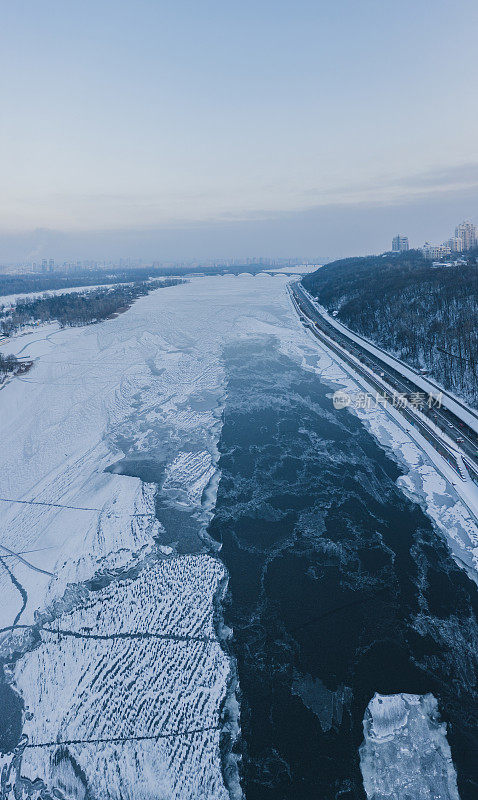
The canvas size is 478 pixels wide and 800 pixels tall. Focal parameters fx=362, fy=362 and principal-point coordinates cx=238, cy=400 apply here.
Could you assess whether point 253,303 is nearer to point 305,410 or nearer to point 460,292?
point 460,292

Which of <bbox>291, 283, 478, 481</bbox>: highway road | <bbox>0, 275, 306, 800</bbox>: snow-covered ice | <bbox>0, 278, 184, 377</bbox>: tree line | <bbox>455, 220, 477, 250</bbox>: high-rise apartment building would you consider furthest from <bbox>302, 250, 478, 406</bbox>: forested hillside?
<bbox>455, 220, 477, 250</bbox>: high-rise apartment building

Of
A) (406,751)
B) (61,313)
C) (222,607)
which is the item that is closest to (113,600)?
(222,607)

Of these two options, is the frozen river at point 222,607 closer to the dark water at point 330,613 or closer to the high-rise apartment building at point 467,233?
the dark water at point 330,613

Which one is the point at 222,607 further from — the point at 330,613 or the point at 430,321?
the point at 430,321

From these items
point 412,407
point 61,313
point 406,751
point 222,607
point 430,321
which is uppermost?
point 61,313

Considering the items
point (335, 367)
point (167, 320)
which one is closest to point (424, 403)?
point (335, 367)

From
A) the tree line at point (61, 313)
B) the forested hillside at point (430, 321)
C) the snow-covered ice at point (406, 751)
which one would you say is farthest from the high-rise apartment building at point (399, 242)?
the snow-covered ice at point (406, 751)

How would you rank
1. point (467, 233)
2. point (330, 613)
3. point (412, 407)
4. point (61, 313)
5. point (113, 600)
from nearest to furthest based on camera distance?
point (330, 613), point (113, 600), point (412, 407), point (61, 313), point (467, 233)
